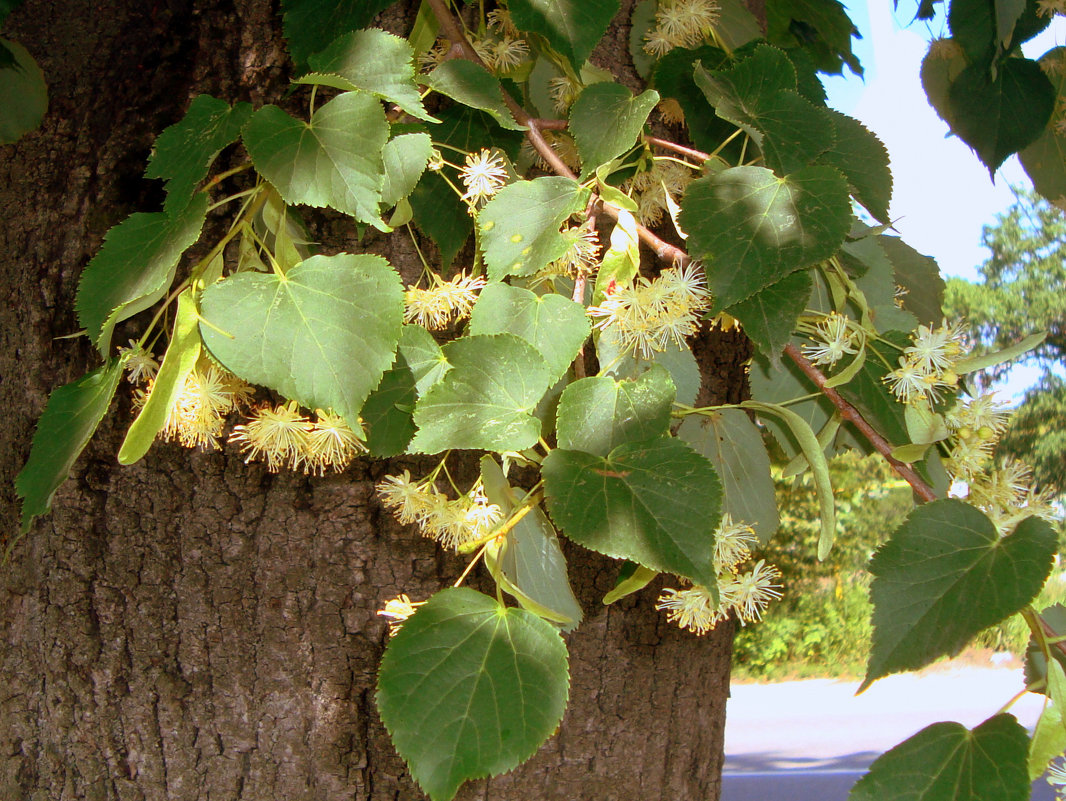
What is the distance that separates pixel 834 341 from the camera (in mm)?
462

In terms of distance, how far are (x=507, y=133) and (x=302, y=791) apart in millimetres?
457

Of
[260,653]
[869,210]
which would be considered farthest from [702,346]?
[260,653]

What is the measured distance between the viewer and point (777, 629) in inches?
220

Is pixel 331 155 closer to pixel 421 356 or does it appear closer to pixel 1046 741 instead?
pixel 421 356

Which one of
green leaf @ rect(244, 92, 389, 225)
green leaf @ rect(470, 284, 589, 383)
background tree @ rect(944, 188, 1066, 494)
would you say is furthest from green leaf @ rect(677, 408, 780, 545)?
background tree @ rect(944, 188, 1066, 494)

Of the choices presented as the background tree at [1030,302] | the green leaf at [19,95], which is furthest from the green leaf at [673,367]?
the background tree at [1030,302]

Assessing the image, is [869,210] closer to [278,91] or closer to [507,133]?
[507,133]

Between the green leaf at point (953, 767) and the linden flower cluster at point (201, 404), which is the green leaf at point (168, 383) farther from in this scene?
the green leaf at point (953, 767)

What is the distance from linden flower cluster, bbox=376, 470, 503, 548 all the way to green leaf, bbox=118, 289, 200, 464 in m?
0.12

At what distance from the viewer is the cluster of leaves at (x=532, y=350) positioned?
1.29ft

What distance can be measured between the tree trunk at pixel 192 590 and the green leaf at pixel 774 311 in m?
0.21

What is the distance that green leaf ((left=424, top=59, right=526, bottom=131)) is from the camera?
0.44 meters

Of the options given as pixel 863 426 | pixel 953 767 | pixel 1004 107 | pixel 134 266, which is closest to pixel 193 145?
pixel 134 266

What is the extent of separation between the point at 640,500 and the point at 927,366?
7.2 inches
